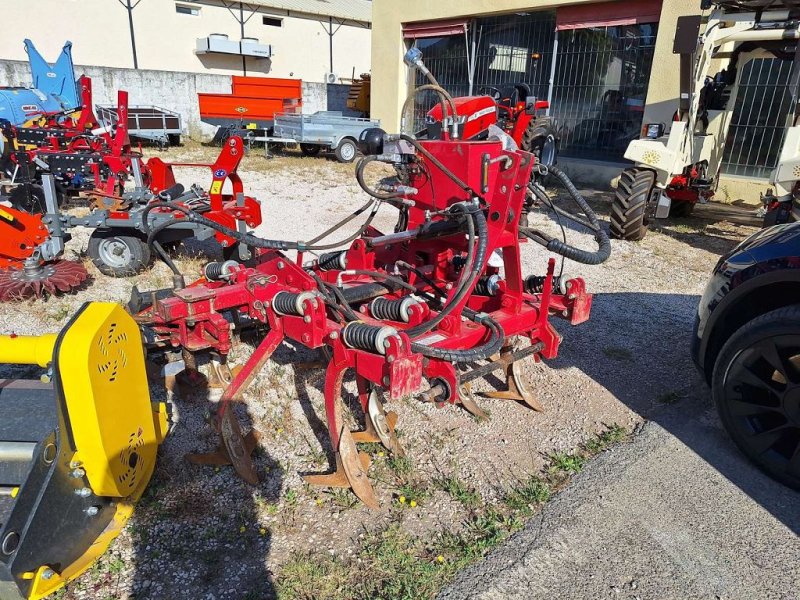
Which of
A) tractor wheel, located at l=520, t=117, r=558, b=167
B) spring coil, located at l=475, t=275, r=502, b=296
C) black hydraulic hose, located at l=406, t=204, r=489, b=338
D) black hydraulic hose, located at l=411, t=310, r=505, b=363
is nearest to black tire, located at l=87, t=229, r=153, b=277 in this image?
spring coil, located at l=475, t=275, r=502, b=296

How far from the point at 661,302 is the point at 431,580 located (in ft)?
15.1

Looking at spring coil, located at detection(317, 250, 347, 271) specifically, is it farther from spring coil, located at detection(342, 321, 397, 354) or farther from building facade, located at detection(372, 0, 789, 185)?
building facade, located at detection(372, 0, 789, 185)

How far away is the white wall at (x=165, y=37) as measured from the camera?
20.8m

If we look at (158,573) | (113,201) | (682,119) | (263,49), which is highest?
(263,49)

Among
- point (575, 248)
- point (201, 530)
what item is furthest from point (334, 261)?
point (201, 530)

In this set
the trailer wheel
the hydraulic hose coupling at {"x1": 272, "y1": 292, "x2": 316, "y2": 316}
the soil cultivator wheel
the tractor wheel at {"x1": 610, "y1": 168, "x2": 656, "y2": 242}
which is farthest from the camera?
the trailer wheel

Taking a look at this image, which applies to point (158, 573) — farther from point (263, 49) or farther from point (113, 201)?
point (263, 49)

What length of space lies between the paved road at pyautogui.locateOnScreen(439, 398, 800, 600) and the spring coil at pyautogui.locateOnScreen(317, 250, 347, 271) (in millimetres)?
2138

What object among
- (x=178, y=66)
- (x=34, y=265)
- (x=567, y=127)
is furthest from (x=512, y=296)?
(x=178, y=66)

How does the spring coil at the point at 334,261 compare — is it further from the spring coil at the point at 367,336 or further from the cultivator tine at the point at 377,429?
the spring coil at the point at 367,336

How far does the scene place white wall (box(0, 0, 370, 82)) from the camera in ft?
68.1

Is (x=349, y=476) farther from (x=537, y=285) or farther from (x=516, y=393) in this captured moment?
(x=537, y=285)

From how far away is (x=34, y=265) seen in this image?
5.59 m

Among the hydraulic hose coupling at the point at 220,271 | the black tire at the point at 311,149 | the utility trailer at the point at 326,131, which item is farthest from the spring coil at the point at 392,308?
the black tire at the point at 311,149
